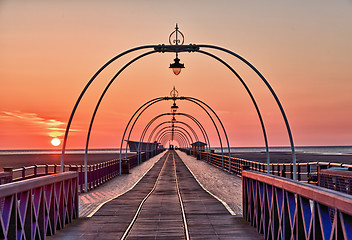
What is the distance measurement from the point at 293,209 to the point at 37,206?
4.38 metres

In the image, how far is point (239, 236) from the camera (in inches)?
359

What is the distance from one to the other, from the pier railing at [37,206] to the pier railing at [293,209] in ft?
13.3

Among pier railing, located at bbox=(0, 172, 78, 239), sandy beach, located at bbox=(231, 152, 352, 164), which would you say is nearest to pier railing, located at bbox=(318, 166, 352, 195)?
pier railing, located at bbox=(0, 172, 78, 239)

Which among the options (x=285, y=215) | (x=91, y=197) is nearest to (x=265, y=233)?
(x=285, y=215)

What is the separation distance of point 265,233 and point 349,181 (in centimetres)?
239

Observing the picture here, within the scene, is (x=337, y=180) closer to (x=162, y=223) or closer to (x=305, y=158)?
(x=162, y=223)

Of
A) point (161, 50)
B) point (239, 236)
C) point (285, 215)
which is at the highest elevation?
point (161, 50)

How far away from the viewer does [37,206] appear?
26.3ft

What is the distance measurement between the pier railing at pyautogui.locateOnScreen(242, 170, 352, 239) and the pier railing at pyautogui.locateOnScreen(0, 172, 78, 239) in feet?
13.3

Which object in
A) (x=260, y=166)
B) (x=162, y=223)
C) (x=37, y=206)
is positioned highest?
(x=260, y=166)

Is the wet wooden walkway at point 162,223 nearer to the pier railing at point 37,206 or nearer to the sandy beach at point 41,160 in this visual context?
the pier railing at point 37,206

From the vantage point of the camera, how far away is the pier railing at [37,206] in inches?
259

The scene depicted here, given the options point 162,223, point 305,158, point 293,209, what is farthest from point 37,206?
point 305,158

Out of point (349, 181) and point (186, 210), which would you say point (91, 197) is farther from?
point (349, 181)
